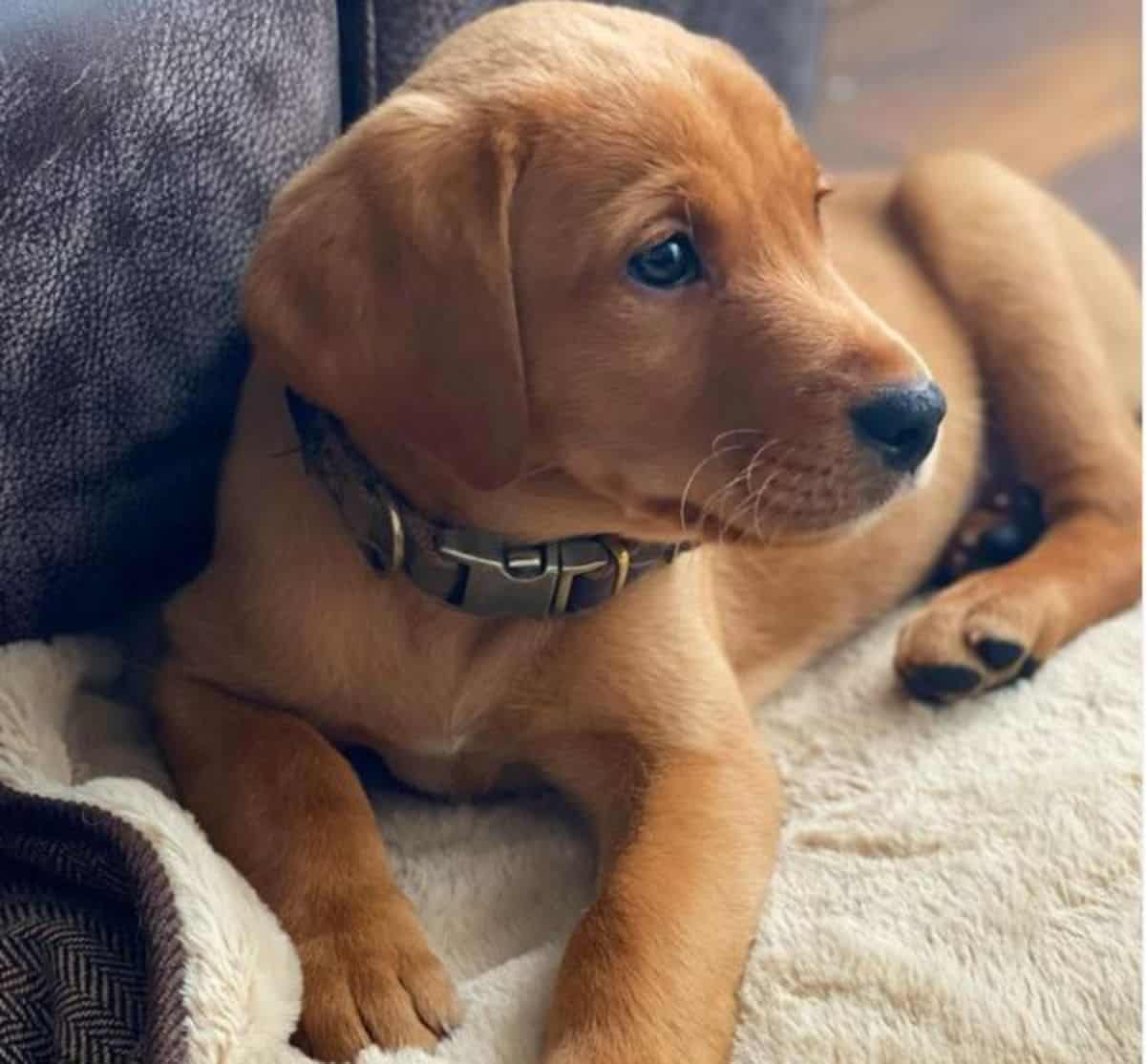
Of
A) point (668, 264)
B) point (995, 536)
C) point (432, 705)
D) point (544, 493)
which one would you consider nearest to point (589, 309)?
point (668, 264)

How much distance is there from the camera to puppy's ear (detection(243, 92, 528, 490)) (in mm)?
1500

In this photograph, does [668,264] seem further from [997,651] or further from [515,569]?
[997,651]

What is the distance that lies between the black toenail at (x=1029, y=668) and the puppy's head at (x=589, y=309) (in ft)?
1.69

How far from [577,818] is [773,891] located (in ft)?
0.79

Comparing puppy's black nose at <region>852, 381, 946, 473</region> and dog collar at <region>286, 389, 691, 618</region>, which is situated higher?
puppy's black nose at <region>852, 381, 946, 473</region>

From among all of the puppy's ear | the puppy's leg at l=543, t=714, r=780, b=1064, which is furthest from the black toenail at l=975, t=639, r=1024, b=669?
the puppy's ear

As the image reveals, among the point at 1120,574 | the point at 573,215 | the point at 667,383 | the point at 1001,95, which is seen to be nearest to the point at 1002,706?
the point at 1120,574

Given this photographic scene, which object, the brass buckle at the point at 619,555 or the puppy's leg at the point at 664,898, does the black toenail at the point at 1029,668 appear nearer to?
the puppy's leg at the point at 664,898

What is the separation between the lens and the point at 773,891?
64.6 inches

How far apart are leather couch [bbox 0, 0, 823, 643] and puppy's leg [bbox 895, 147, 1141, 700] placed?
92 centimetres

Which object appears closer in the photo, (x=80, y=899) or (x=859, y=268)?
(x=80, y=899)

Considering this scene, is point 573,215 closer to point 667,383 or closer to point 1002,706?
point 667,383

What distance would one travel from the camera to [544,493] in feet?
5.39

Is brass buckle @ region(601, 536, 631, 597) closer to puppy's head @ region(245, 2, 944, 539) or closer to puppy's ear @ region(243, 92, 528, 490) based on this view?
puppy's head @ region(245, 2, 944, 539)
